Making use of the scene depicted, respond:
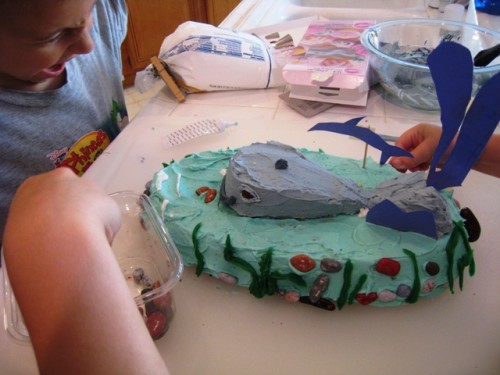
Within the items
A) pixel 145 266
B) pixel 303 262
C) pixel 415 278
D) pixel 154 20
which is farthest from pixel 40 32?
pixel 154 20

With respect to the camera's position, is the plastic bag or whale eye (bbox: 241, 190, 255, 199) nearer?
whale eye (bbox: 241, 190, 255, 199)

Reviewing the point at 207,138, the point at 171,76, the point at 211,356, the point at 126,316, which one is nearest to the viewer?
the point at 126,316

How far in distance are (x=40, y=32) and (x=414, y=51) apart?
2.60 ft

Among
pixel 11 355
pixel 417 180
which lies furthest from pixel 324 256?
pixel 11 355

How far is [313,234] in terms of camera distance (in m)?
0.51

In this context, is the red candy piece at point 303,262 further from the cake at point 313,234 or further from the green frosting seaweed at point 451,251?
the green frosting seaweed at point 451,251

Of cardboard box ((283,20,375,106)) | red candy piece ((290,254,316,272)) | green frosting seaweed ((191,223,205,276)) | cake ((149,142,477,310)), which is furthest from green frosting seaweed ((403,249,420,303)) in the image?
cardboard box ((283,20,375,106))

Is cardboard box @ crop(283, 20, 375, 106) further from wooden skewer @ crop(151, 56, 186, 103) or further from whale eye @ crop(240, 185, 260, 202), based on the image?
whale eye @ crop(240, 185, 260, 202)

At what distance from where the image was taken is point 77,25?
49 cm

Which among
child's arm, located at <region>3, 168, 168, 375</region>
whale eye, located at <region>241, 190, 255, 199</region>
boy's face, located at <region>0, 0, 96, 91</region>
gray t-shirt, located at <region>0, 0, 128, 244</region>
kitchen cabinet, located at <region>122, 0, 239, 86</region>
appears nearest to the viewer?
child's arm, located at <region>3, 168, 168, 375</region>

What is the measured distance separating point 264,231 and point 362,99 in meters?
0.48

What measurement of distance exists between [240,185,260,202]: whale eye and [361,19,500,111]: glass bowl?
0.49 meters

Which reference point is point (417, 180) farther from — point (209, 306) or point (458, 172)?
point (209, 306)

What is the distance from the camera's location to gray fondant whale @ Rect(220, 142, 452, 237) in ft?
1.70
